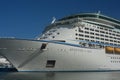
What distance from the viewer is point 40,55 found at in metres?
30.5

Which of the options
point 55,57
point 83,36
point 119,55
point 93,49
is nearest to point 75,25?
point 83,36

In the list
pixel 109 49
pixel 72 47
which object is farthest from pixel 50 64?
pixel 109 49

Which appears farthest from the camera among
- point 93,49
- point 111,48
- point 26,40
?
point 111,48

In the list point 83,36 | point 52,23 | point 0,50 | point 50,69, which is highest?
point 52,23

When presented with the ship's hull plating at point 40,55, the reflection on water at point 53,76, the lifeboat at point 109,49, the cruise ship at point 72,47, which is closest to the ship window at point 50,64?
the cruise ship at point 72,47

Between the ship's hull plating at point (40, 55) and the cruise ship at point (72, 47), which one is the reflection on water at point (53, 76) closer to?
the ship's hull plating at point (40, 55)

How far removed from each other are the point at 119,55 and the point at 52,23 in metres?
13.0

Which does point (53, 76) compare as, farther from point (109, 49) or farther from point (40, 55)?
point (109, 49)

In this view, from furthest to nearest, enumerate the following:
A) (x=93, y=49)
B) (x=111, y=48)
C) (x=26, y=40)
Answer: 1. (x=111, y=48)
2. (x=93, y=49)
3. (x=26, y=40)

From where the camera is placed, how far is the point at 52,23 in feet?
131

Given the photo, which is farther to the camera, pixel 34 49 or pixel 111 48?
pixel 111 48

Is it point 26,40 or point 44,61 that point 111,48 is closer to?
point 44,61

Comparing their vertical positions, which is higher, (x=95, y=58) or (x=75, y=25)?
(x=75, y=25)

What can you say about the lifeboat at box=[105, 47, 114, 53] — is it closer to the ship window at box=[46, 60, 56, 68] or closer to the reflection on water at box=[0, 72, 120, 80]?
the reflection on water at box=[0, 72, 120, 80]
